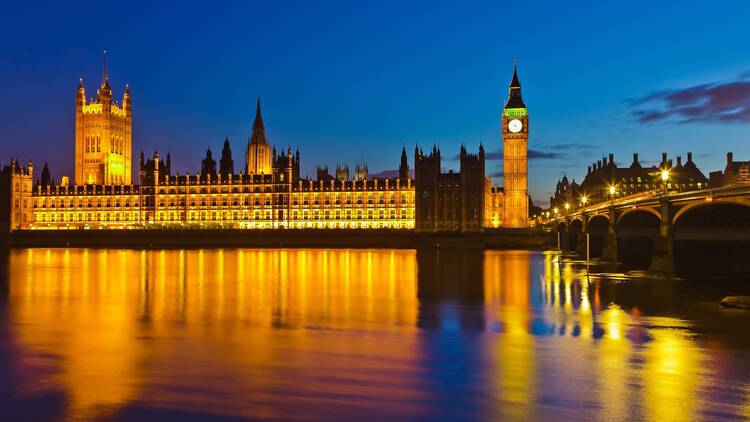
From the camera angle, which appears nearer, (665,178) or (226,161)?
(665,178)

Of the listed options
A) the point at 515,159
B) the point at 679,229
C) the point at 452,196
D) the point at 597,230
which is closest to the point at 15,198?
the point at 452,196

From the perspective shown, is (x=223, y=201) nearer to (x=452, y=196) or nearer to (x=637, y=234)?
(x=452, y=196)

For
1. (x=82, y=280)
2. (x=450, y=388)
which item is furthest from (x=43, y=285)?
(x=450, y=388)

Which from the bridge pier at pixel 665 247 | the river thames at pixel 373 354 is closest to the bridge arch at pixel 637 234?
the bridge pier at pixel 665 247

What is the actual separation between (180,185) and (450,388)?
394 feet

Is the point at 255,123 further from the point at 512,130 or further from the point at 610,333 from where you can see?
the point at 610,333

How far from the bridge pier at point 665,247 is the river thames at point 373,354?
9.28 metres

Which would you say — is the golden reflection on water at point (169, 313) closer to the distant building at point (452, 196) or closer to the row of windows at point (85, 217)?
the distant building at point (452, 196)

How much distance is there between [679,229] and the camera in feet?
184

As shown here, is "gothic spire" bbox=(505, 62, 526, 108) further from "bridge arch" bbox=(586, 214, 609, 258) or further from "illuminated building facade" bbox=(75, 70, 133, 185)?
"illuminated building facade" bbox=(75, 70, 133, 185)

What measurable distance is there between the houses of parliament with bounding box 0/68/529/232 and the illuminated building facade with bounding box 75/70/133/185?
0.47 m

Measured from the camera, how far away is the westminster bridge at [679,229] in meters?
40.9

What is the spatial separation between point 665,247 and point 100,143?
130 m

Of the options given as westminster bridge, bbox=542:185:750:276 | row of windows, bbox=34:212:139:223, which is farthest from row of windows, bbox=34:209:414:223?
westminster bridge, bbox=542:185:750:276
